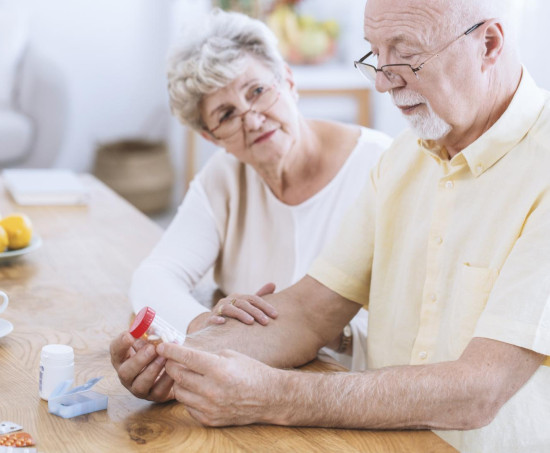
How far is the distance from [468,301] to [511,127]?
0.91ft

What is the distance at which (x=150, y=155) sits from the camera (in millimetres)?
4926

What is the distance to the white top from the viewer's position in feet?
6.54

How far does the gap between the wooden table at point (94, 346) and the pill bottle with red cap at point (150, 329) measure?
0.31 ft

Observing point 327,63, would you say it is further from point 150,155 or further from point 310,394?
point 310,394

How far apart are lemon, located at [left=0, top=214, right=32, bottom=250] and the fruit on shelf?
3139mm

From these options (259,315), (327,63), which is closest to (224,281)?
(259,315)

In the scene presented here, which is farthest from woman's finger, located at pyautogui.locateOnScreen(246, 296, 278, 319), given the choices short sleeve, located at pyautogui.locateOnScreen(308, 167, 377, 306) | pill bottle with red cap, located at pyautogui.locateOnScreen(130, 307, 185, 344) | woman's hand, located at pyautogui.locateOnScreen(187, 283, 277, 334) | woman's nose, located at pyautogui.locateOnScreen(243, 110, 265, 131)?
woman's nose, located at pyautogui.locateOnScreen(243, 110, 265, 131)

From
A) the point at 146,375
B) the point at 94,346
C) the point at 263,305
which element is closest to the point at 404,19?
the point at 263,305

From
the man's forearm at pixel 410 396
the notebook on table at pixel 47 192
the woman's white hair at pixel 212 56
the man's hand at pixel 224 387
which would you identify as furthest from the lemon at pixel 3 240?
the man's forearm at pixel 410 396

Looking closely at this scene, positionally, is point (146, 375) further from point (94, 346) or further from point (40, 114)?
point (40, 114)

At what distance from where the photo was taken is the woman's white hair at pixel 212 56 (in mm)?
1866

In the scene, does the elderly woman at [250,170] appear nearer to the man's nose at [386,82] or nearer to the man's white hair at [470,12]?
the man's nose at [386,82]

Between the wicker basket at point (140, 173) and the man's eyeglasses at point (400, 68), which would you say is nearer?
the man's eyeglasses at point (400, 68)

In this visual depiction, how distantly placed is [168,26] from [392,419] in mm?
4441
